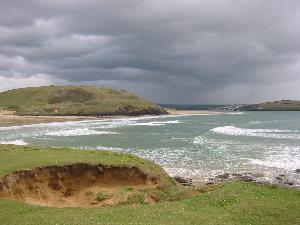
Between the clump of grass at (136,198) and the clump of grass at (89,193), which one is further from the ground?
the clump of grass at (136,198)

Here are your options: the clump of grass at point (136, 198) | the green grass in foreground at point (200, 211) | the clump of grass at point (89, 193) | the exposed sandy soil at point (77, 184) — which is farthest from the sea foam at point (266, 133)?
the green grass in foreground at point (200, 211)

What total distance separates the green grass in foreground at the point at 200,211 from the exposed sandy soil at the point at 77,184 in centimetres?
583

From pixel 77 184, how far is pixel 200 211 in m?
13.1

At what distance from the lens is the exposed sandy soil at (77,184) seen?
29875 millimetres

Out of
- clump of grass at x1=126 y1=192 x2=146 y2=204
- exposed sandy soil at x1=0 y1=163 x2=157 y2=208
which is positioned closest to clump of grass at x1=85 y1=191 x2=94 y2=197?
exposed sandy soil at x1=0 y1=163 x2=157 y2=208

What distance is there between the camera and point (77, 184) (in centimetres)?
3244

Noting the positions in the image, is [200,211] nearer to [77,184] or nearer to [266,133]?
[77,184]

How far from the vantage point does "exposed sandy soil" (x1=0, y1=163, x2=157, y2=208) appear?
29.9m

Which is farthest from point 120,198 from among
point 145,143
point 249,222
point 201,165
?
point 145,143

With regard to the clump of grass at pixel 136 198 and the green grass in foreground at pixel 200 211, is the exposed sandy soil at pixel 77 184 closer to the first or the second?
the clump of grass at pixel 136 198

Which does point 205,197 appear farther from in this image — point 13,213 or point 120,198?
point 13,213

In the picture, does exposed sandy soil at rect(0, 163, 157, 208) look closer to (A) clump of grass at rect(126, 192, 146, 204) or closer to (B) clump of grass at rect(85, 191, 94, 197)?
(B) clump of grass at rect(85, 191, 94, 197)

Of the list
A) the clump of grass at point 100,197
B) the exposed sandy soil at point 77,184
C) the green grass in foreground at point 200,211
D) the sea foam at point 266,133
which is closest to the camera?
the green grass in foreground at point 200,211

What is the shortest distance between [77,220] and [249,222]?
8.34 metres
